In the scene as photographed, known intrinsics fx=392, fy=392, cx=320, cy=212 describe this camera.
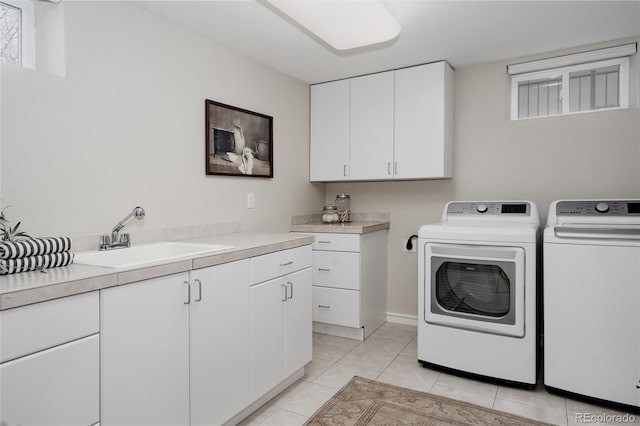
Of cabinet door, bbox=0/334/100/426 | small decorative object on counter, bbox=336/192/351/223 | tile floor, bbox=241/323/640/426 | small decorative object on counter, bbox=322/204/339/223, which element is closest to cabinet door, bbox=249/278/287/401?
tile floor, bbox=241/323/640/426

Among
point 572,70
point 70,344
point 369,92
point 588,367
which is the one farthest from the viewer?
point 369,92

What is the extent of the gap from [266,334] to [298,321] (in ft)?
1.04

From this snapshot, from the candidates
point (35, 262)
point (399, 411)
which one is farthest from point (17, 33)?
point (399, 411)

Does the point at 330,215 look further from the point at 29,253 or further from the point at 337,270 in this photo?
the point at 29,253

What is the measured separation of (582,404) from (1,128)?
3.17 metres

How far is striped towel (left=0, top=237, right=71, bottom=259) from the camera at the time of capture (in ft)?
4.33

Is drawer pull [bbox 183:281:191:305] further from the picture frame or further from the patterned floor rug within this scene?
the picture frame

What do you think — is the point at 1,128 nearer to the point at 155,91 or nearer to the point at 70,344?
the point at 155,91

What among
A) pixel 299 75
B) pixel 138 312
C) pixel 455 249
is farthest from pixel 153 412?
A: pixel 299 75

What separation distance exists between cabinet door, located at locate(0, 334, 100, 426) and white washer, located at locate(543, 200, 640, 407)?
2291 mm

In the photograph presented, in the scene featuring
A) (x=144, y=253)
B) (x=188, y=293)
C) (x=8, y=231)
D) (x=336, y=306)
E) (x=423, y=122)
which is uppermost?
(x=423, y=122)

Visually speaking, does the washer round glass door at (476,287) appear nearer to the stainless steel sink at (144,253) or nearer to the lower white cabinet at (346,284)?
the lower white cabinet at (346,284)

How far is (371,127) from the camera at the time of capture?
11.1 feet

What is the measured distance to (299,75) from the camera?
342 centimetres
